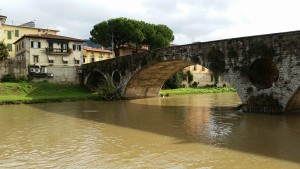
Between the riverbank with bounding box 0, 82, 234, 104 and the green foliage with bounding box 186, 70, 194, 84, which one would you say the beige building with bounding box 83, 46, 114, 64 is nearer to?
the green foliage with bounding box 186, 70, 194, 84

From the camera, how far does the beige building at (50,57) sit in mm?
49219

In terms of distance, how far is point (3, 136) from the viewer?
1738 cm

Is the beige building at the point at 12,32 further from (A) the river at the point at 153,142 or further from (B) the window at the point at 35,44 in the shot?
(A) the river at the point at 153,142

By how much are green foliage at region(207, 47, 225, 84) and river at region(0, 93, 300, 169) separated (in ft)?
16.2

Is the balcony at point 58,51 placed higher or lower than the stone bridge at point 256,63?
higher

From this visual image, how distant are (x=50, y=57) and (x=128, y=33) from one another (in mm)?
14280

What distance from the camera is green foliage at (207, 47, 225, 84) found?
2698 cm

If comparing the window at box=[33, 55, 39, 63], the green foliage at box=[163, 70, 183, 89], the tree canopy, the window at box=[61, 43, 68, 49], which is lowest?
the green foliage at box=[163, 70, 183, 89]

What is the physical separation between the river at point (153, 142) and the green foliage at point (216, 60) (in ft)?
16.2

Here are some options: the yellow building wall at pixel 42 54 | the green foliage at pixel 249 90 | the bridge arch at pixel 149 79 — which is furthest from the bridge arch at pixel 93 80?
the green foliage at pixel 249 90

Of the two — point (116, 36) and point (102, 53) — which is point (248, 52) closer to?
point (116, 36)

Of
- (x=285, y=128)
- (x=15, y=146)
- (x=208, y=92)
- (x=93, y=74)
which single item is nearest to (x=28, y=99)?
(x=93, y=74)

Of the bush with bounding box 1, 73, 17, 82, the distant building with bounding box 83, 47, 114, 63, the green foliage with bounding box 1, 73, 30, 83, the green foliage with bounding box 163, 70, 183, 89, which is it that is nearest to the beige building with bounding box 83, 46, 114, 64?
the distant building with bounding box 83, 47, 114, 63

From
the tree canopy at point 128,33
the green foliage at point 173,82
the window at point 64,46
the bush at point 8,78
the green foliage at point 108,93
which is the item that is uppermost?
the tree canopy at point 128,33
